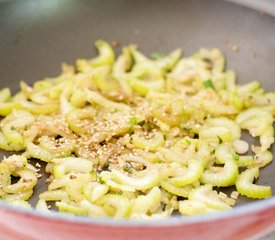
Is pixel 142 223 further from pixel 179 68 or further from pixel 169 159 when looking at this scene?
pixel 179 68

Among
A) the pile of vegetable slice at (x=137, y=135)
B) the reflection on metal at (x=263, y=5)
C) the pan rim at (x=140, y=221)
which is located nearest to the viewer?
the pan rim at (x=140, y=221)

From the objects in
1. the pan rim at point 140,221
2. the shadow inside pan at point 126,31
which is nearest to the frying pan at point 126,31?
the shadow inside pan at point 126,31

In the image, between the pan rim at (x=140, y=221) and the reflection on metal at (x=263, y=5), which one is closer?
the pan rim at (x=140, y=221)

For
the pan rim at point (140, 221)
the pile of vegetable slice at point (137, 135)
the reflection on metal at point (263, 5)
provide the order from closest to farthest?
the pan rim at point (140, 221)
the pile of vegetable slice at point (137, 135)
the reflection on metal at point (263, 5)

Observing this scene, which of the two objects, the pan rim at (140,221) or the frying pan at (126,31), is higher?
the frying pan at (126,31)

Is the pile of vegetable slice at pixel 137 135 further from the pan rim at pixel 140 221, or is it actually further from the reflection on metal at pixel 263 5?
the pan rim at pixel 140 221

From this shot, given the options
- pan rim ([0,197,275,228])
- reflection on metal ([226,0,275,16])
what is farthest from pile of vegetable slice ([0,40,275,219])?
pan rim ([0,197,275,228])

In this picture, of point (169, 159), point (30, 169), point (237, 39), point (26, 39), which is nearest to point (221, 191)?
point (169, 159)
